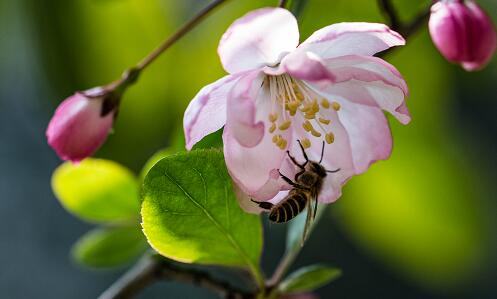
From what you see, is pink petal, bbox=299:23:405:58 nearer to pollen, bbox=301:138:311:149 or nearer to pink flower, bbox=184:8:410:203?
pink flower, bbox=184:8:410:203

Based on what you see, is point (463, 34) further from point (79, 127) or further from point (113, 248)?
point (113, 248)

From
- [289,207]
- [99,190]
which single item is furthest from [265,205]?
[99,190]

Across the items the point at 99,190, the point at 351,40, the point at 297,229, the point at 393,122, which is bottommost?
the point at 393,122

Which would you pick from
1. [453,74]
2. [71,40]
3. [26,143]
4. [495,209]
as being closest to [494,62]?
[453,74]

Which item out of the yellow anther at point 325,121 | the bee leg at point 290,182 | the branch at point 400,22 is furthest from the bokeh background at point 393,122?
the bee leg at point 290,182

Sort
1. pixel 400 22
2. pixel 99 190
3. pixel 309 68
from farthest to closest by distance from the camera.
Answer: pixel 99 190 → pixel 400 22 → pixel 309 68

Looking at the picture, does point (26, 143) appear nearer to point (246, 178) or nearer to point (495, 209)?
point (495, 209)
